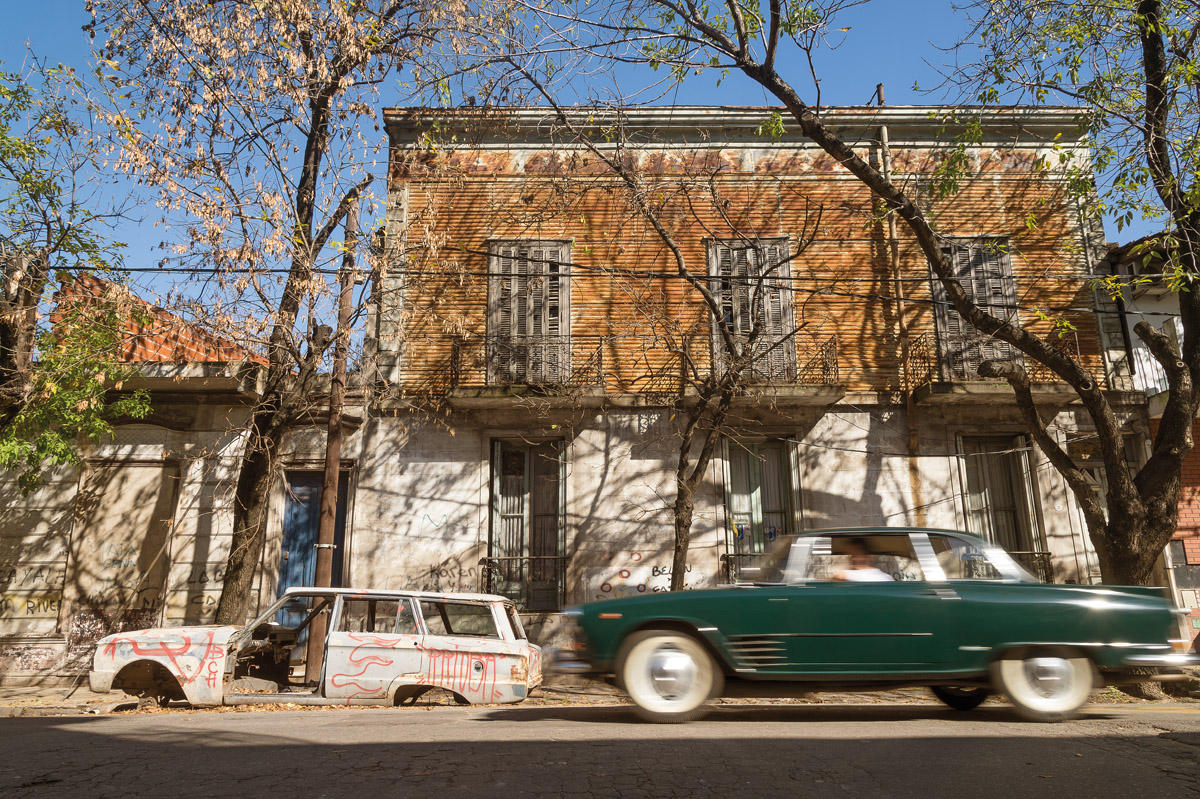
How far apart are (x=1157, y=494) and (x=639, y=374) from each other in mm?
7777

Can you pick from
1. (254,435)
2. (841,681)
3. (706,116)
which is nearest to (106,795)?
(841,681)

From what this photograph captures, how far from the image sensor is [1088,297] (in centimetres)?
1428

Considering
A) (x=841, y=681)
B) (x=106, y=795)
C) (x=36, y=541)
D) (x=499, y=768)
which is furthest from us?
(x=36, y=541)

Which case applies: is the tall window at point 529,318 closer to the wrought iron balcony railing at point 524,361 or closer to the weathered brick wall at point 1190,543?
the wrought iron balcony railing at point 524,361

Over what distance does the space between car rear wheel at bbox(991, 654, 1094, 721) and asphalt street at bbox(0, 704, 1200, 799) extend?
0.16m

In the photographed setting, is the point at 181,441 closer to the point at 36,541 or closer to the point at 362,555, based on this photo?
the point at 36,541

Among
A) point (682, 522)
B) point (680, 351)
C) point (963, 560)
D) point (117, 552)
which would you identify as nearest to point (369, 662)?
point (682, 522)

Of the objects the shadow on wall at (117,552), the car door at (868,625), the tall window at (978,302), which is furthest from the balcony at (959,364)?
the shadow on wall at (117,552)

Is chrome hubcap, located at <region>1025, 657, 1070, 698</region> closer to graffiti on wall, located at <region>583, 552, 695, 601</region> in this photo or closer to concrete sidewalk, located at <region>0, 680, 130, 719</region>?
graffiti on wall, located at <region>583, 552, 695, 601</region>

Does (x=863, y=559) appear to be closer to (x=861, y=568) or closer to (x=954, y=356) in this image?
(x=861, y=568)

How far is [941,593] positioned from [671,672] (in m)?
2.16

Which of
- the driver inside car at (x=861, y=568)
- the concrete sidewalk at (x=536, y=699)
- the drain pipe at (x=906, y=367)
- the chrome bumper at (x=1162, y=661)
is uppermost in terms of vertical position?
the drain pipe at (x=906, y=367)

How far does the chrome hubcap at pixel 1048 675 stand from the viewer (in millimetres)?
5891

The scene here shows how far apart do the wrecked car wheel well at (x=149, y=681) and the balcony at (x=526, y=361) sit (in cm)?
617
